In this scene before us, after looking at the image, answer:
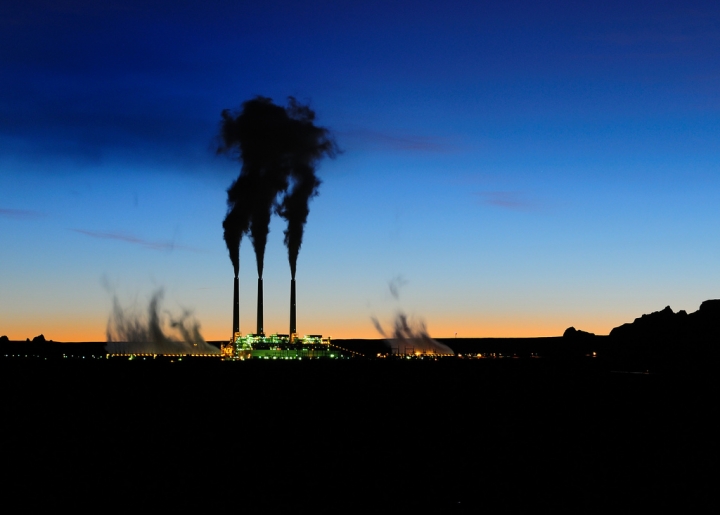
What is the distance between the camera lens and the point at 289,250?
138 metres

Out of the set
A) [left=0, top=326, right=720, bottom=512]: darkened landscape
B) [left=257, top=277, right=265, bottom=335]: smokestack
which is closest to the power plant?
[left=257, top=277, right=265, bottom=335]: smokestack

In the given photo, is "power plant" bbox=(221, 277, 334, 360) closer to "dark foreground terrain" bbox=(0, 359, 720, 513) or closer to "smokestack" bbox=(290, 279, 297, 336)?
"smokestack" bbox=(290, 279, 297, 336)

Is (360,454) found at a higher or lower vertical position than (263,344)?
lower

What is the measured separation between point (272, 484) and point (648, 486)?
40.9 feet

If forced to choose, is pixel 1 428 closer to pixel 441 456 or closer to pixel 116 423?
pixel 116 423

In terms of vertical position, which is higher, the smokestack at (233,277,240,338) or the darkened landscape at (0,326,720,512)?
the smokestack at (233,277,240,338)

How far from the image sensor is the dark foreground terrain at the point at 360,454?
1000 inches

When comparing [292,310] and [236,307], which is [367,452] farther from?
[236,307]

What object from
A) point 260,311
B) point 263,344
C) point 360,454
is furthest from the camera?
point 263,344

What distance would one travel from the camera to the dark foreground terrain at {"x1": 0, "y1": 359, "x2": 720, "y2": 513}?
83.3 feet

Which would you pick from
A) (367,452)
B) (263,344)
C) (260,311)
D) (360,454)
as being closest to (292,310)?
(260,311)

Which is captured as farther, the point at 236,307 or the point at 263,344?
the point at 263,344

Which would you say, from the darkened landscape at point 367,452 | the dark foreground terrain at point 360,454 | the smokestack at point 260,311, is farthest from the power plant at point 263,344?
the dark foreground terrain at point 360,454

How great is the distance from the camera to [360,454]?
112 feet
